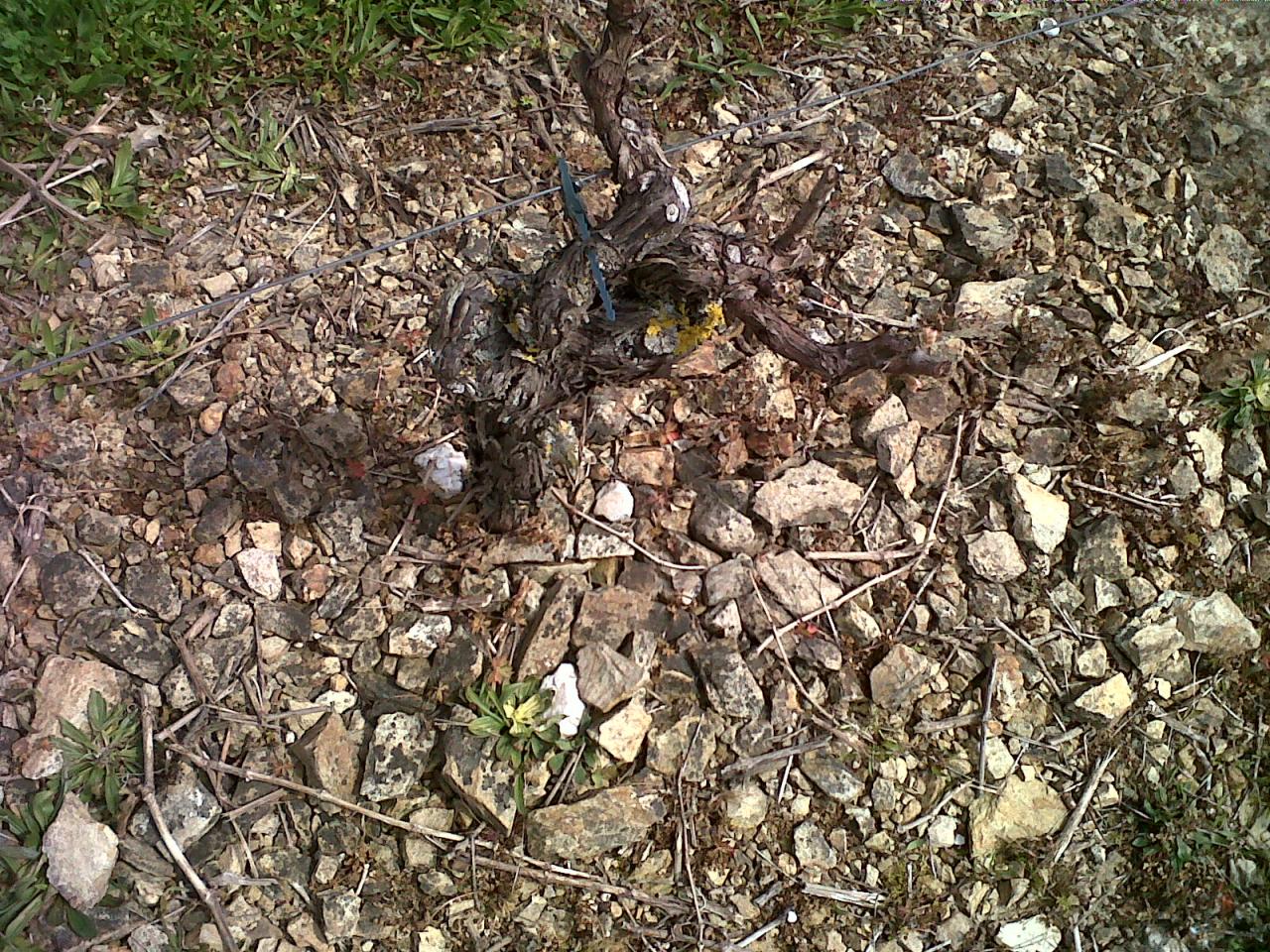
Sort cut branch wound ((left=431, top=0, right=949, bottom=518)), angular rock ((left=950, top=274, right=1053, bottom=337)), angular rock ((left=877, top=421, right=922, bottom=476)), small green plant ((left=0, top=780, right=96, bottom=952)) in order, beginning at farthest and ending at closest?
angular rock ((left=950, top=274, right=1053, bottom=337)), angular rock ((left=877, top=421, right=922, bottom=476)), small green plant ((left=0, top=780, right=96, bottom=952)), cut branch wound ((left=431, top=0, right=949, bottom=518))

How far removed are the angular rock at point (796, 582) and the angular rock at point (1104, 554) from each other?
645 mm

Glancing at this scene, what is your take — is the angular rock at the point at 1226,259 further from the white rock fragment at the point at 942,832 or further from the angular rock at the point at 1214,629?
the white rock fragment at the point at 942,832

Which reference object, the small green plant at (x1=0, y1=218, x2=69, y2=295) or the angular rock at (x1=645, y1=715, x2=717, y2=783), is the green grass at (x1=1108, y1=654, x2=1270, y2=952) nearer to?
the angular rock at (x1=645, y1=715, x2=717, y2=783)

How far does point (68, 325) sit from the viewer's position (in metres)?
2.71

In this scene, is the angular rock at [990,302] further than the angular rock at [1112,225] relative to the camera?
No

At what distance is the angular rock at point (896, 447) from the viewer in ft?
8.47

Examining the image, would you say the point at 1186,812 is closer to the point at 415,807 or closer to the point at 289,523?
the point at 415,807

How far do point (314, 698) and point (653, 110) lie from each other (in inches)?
81.7

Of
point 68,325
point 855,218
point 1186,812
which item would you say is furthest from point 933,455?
point 68,325

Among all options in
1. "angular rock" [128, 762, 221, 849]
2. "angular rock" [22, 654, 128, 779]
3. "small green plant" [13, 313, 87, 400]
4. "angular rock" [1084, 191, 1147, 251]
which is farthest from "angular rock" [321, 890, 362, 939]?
"angular rock" [1084, 191, 1147, 251]

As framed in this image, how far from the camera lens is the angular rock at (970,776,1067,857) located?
231 cm

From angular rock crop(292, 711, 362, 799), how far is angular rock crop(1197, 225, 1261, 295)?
275 cm

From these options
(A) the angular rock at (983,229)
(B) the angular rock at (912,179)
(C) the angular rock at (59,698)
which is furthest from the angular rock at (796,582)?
(C) the angular rock at (59,698)

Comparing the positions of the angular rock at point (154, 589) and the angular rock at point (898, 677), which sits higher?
the angular rock at point (154, 589)
